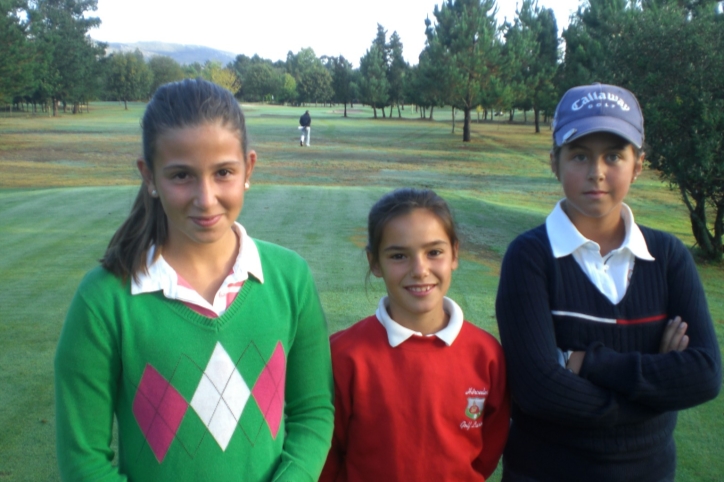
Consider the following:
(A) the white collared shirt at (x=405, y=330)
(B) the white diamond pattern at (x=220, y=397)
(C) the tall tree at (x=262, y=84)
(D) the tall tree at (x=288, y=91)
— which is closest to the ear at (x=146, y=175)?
(B) the white diamond pattern at (x=220, y=397)

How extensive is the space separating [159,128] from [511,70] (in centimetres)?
4017

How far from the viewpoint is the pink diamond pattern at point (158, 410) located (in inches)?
71.2

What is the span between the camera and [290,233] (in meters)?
9.14

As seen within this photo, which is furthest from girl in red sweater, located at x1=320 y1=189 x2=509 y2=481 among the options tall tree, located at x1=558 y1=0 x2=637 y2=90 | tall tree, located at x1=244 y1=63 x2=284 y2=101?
tall tree, located at x1=244 y1=63 x2=284 y2=101

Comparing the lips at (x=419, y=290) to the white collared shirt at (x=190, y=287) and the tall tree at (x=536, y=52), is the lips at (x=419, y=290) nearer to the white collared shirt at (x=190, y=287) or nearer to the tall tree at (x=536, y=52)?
the white collared shirt at (x=190, y=287)

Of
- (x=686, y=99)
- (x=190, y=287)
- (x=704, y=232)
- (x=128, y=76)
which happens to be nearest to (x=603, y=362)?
(x=190, y=287)

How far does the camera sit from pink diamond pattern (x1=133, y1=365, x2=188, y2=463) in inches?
71.2

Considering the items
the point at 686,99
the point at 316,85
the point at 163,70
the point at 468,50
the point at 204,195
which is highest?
the point at 163,70

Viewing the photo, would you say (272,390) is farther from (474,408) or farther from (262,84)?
(262,84)

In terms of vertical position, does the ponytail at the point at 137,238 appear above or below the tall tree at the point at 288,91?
below

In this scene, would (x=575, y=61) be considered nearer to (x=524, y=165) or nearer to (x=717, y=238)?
(x=524, y=165)

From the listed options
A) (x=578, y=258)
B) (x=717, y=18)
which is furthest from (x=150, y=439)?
(x=717, y=18)

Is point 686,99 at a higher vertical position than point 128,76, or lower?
lower

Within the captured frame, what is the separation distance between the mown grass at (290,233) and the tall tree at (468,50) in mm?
11697
